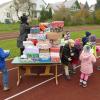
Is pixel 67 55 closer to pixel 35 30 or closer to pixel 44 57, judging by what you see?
pixel 44 57

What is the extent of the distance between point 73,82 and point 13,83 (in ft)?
6.29

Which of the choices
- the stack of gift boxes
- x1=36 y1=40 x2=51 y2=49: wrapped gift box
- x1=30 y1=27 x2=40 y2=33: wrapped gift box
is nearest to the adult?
x1=30 y1=27 x2=40 y2=33: wrapped gift box

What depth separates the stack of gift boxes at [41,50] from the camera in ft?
29.0

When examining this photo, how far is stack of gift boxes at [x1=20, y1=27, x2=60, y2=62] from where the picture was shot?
8836 millimetres

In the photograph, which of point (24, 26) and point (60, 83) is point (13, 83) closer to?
point (60, 83)

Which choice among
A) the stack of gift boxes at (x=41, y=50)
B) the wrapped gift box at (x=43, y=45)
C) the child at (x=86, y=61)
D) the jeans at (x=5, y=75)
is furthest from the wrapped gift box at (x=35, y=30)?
the jeans at (x=5, y=75)

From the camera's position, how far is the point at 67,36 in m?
10.4

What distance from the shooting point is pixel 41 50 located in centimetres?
901

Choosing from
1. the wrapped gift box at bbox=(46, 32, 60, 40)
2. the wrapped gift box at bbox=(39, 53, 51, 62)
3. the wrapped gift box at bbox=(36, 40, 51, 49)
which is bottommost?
the wrapped gift box at bbox=(39, 53, 51, 62)

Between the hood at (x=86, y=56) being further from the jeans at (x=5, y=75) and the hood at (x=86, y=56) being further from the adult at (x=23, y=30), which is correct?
the adult at (x=23, y=30)

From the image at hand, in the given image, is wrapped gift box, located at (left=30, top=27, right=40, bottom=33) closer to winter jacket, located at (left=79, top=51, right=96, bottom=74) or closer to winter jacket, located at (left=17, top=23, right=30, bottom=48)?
winter jacket, located at (left=17, top=23, right=30, bottom=48)

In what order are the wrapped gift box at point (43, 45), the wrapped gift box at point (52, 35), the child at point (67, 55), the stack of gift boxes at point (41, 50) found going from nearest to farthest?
the stack of gift boxes at point (41, 50) → the wrapped gift box at point (43, 45) → the child at point (67, 55) → the wrapped gift box at point (52, 35)

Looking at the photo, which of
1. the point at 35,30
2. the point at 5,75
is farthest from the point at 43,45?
the point at 5,75

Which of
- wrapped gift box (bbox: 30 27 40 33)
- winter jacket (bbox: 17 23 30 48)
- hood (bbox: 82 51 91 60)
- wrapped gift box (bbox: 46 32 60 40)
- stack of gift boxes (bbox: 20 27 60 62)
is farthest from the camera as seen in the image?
winter jacket (bbox: 17 23 30 48)
